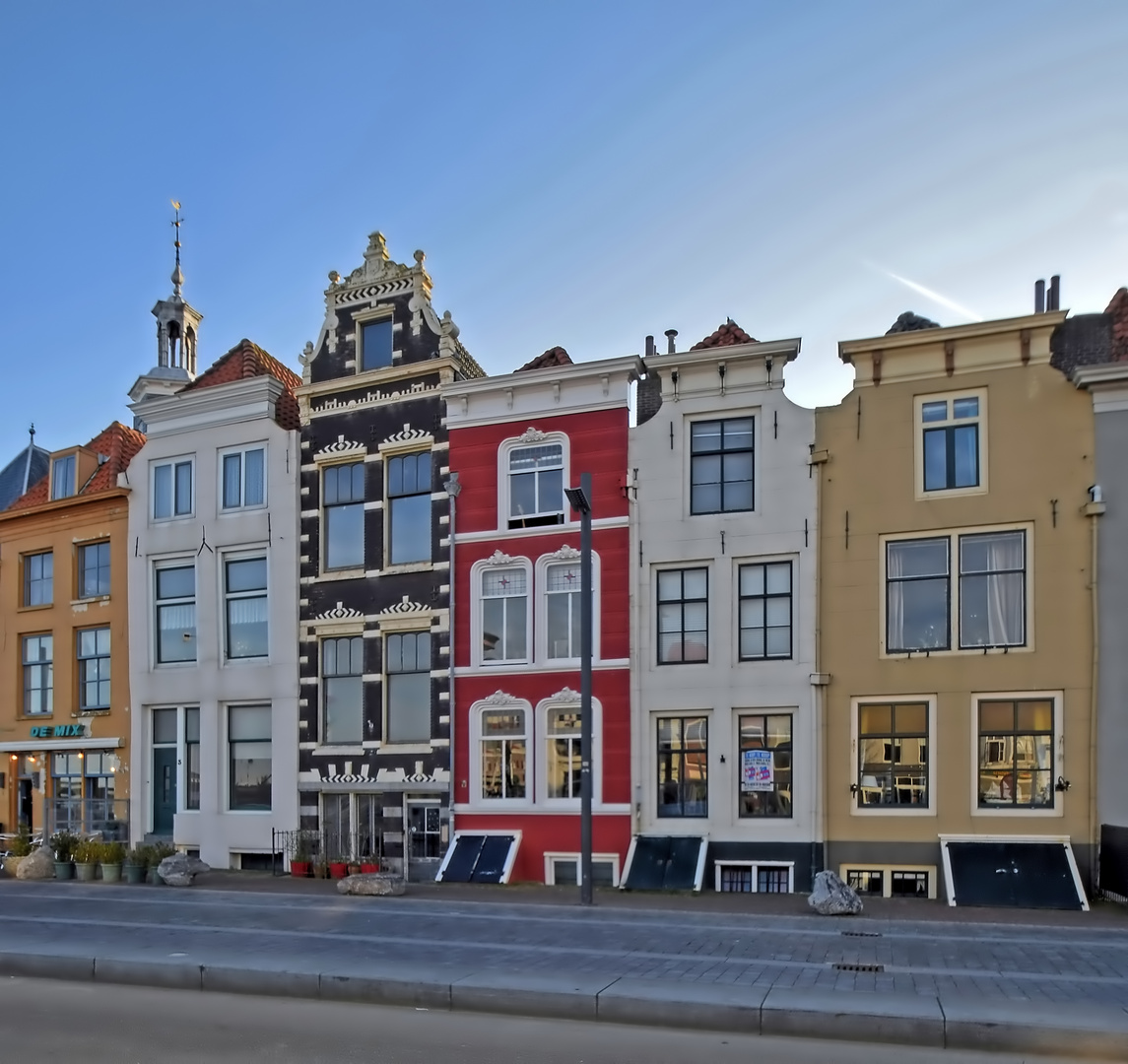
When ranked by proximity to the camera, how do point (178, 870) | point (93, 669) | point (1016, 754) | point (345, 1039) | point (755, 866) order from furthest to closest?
point (93, 669) → point (178, 870) → point (755, 866) → point (1016, 754) → point (345, 1039)

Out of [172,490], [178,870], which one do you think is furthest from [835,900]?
[172,490]

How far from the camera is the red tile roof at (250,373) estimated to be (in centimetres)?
2541

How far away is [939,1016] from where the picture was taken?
9023 millimetres

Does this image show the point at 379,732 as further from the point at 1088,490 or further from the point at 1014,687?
the point at 1088,490

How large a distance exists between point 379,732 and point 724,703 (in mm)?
7769

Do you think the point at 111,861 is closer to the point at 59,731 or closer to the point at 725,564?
the point at 59,731

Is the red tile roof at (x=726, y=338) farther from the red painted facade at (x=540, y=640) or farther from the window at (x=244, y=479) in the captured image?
the window at (x=244, y=479)

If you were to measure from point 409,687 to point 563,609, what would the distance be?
159 inches

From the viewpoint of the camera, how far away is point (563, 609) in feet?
71.1

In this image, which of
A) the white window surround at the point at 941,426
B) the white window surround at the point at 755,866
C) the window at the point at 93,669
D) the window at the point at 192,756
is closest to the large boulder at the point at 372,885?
the white window surround at the point at 755,866

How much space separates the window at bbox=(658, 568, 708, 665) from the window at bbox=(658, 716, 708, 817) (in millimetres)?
1276

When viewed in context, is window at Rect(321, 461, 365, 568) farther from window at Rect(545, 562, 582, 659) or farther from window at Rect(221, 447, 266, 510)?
window at Rect(545, 562, 582, 659)

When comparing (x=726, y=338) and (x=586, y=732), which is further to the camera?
(x=726, y=338)

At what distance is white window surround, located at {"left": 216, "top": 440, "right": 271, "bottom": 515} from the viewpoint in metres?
24.9
